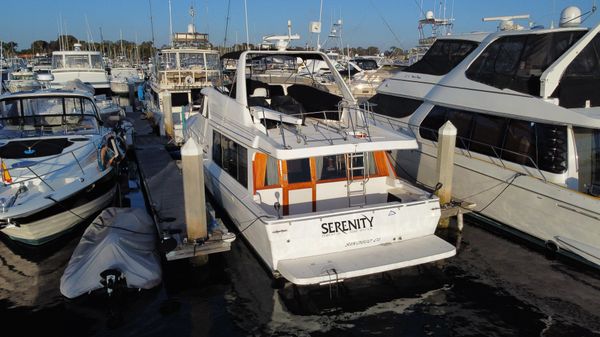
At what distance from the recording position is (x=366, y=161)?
24.5 ft

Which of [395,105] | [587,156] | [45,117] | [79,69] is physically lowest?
[587,156]

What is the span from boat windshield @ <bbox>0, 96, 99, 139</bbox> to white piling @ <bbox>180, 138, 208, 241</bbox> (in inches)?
204

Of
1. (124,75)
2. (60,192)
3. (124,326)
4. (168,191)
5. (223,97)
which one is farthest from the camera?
(124,75)

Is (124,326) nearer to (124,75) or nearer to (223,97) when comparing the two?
(223,97)

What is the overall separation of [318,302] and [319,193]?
1704mm

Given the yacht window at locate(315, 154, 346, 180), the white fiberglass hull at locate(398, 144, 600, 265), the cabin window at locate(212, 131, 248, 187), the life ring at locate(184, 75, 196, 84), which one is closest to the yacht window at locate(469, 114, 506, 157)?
the white fiberglass hull at locate(398, 144, 600, 265)

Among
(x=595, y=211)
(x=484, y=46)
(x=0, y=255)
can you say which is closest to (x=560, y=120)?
(x=595, y=211)

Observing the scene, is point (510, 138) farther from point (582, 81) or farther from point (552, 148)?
point (582, 81)

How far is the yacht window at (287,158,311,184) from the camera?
7.04 metres

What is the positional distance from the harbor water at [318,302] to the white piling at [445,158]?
1293mm

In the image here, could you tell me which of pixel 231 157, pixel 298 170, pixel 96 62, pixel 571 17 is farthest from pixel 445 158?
pixel 96 62

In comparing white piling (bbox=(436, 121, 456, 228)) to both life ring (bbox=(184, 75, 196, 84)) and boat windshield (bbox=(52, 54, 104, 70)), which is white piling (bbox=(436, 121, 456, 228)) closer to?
life ring (bbox=(184, 75, 196, 84))

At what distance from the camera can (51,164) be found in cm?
858

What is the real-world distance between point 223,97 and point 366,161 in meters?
3.20
